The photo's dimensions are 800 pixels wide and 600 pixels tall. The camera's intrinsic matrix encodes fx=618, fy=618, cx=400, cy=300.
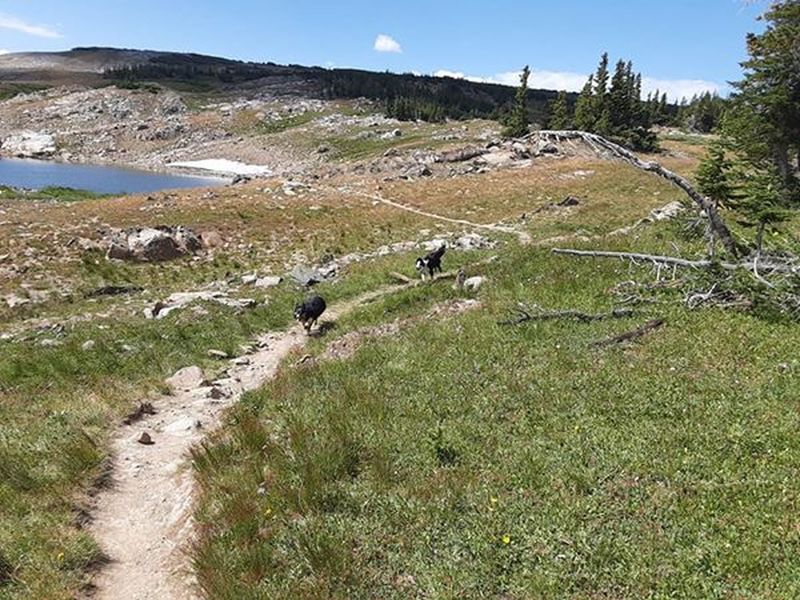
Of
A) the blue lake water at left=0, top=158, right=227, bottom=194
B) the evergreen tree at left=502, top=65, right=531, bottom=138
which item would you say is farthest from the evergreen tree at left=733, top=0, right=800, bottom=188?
the blue lake water at left=0, top=158, right=227, bottom=194

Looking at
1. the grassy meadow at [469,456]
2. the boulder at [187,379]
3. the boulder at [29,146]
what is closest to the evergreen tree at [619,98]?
the grassy meadow at [469,456]

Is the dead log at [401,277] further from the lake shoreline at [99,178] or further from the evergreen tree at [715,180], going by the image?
the lake shoreline at [99,178]

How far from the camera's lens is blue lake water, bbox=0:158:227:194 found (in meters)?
87.9

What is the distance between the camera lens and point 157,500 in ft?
33.7

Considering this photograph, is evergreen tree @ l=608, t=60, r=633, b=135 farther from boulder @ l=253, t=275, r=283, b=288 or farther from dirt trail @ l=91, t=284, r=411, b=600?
dirt trail @ l=91, t=284, r=411, b=600

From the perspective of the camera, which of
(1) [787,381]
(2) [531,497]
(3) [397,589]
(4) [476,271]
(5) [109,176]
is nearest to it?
(3) [397,589]

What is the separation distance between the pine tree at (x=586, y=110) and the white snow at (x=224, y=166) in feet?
215

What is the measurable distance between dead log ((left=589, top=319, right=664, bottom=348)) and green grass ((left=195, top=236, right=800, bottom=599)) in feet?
0.99

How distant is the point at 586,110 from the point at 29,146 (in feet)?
437

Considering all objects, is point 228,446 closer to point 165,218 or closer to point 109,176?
point 165,218

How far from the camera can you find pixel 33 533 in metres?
8.75

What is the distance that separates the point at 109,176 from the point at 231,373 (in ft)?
347

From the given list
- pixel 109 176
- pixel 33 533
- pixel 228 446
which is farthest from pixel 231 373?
pixel 109 176

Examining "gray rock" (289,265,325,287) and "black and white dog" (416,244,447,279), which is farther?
"gray rock" (289,265,325,287)
